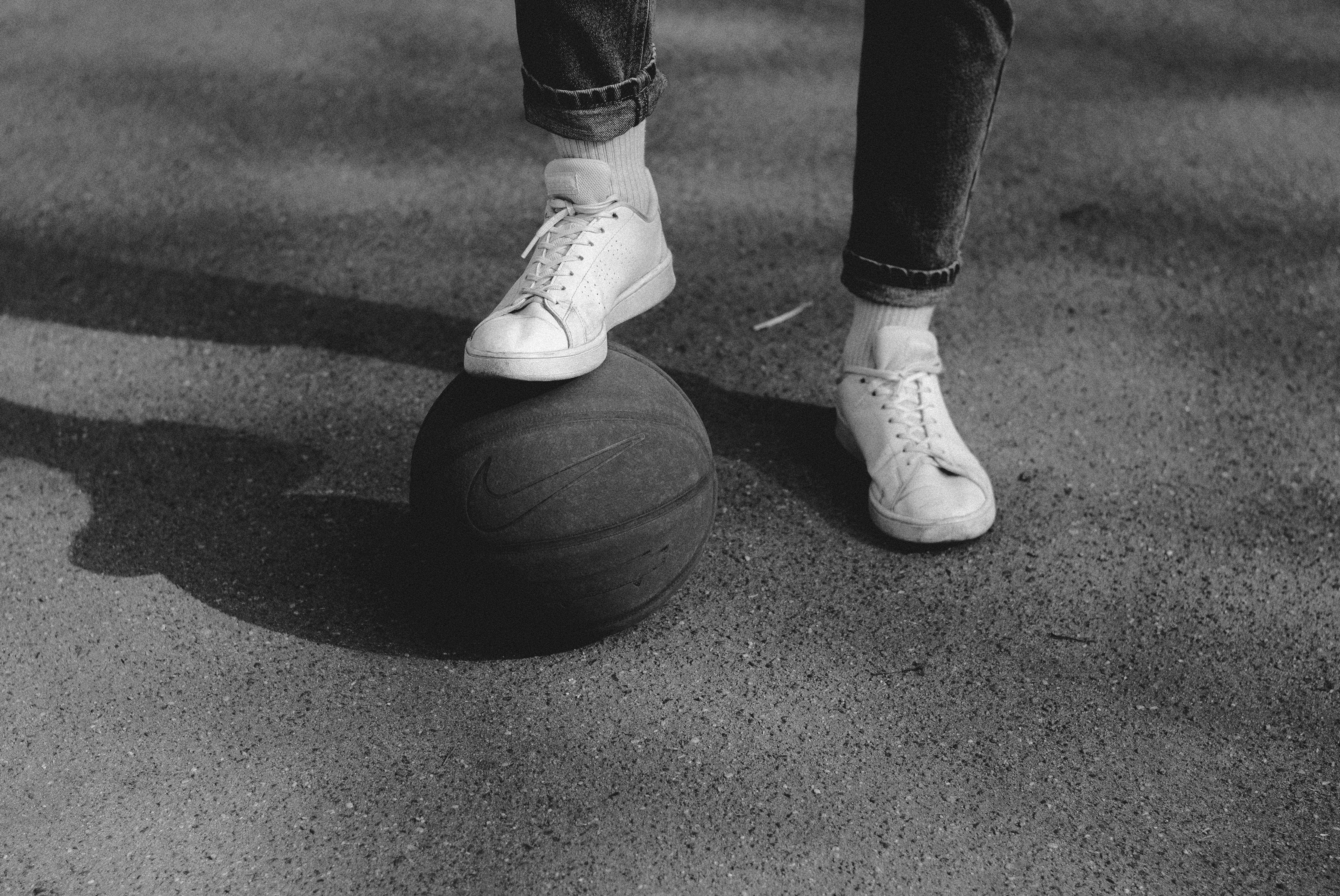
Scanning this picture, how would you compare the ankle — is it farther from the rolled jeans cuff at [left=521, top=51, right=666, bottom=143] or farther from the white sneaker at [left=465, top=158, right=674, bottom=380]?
the rolled jeans cuff at [left=521, top=51, right=666, bottom=143]

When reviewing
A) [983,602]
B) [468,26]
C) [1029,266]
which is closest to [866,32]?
[983,602]

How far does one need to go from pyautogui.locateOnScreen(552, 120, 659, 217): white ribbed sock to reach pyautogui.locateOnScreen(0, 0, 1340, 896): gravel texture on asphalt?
64 cm

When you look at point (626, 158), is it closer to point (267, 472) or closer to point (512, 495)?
point (512, 495)

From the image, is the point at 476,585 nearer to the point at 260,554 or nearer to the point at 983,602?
the point at 260,554

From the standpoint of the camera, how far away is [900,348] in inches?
105

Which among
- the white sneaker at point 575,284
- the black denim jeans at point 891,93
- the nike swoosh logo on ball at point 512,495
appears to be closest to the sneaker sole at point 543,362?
the white sneaker at point 575,284

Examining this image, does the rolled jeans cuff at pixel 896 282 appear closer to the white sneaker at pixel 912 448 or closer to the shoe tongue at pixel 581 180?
the white sneaker at pixel 912 448

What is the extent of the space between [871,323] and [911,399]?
0.19m

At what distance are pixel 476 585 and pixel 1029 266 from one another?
214 centimetres

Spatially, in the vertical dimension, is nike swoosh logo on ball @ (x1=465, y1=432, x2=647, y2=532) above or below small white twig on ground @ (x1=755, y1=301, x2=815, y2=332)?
above

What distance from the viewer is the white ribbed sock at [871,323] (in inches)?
103

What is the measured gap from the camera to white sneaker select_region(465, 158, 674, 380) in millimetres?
2121

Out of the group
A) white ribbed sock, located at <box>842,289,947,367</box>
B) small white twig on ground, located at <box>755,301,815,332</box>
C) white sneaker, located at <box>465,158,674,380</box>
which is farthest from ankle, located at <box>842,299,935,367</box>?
small white twig on ground, located at <box>755,301,815,332</box>

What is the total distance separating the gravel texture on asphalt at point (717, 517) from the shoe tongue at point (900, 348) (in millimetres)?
302
